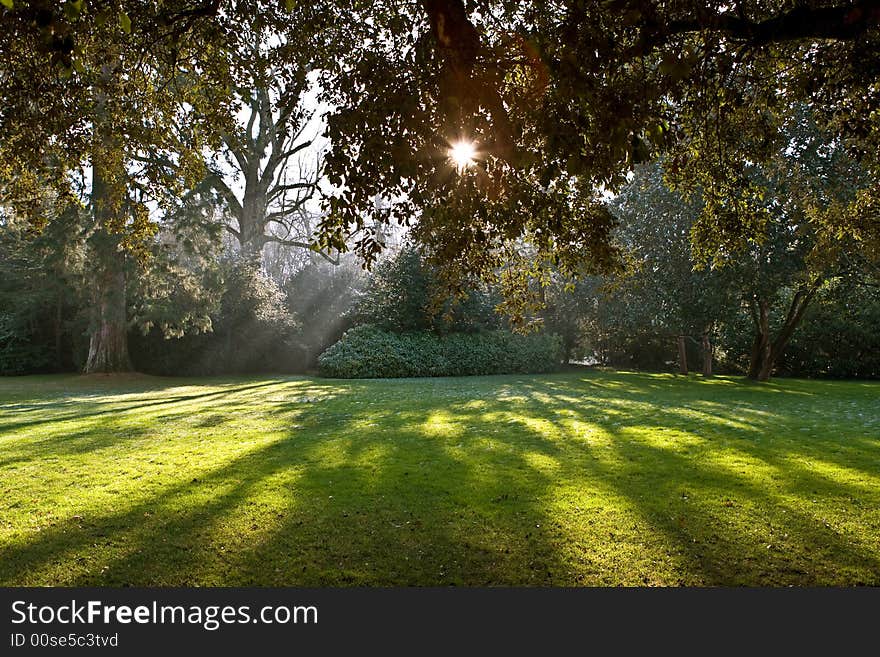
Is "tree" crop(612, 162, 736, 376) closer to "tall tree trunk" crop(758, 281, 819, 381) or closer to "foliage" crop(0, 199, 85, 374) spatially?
"tall tree trunk" crop(758, 281, 819, 381)

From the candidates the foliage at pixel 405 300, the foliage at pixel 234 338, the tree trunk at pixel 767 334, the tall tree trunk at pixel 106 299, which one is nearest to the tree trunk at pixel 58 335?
the tall tree trunk at pixel 106 299

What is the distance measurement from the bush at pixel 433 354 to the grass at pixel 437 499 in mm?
10994

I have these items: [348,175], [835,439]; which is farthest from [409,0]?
[835,439]

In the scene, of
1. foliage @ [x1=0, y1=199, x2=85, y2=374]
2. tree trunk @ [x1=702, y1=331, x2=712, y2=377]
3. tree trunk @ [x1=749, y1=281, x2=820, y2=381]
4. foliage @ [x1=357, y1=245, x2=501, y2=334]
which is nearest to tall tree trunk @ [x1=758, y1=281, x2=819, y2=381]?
tree trunk @ [x1=749, y1=281, x2=820, y2=381]

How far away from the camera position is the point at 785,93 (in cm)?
697

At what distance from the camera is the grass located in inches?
162

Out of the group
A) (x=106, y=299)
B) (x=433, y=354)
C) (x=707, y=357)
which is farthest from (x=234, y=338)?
(x=707, y=357)

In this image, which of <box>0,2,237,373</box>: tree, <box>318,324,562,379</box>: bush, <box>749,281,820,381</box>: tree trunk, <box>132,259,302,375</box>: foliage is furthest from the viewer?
<box>132,259,302,375</box>: foliage

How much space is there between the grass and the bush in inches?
433

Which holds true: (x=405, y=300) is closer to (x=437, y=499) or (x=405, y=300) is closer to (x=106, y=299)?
(x=106, y=299)

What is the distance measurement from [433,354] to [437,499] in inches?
719

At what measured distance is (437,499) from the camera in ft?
18.7

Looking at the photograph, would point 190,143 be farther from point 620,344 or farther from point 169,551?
point 620,344

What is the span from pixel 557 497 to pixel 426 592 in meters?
2.37
